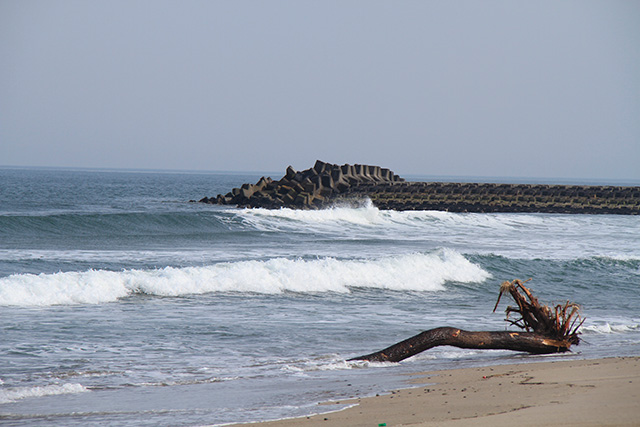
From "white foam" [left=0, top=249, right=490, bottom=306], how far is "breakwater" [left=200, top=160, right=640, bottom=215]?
2241 cm

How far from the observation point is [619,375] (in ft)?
19.6

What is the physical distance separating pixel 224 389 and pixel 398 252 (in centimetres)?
1433

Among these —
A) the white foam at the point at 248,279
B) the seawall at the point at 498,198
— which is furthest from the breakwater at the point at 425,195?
the white foam at the point at 248,279

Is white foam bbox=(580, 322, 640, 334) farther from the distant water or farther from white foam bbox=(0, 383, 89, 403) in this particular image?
white foam bbox=(0, 383, 89, 403)

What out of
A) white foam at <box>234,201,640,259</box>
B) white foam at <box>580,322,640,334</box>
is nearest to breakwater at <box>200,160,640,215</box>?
white foam at <box>234,201,640,259</box>

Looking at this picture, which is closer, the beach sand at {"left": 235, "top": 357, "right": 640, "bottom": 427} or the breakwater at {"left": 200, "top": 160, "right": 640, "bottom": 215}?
the beach sand at {"left": 235, "top": 357, "right": 640, "bottom": 427}

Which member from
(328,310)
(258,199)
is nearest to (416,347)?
(328,310)

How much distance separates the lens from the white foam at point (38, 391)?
596 centimetres

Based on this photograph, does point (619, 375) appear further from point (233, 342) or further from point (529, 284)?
point (529, 284)

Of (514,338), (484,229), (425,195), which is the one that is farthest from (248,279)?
(425,195)

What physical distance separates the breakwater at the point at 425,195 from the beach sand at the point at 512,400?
3229 centimetres

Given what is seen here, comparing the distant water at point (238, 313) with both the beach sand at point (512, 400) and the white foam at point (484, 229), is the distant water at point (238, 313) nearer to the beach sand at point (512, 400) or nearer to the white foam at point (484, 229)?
the white foam at point (484, 229)

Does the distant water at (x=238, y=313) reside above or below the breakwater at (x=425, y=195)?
below

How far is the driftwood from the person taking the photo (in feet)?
24.9
